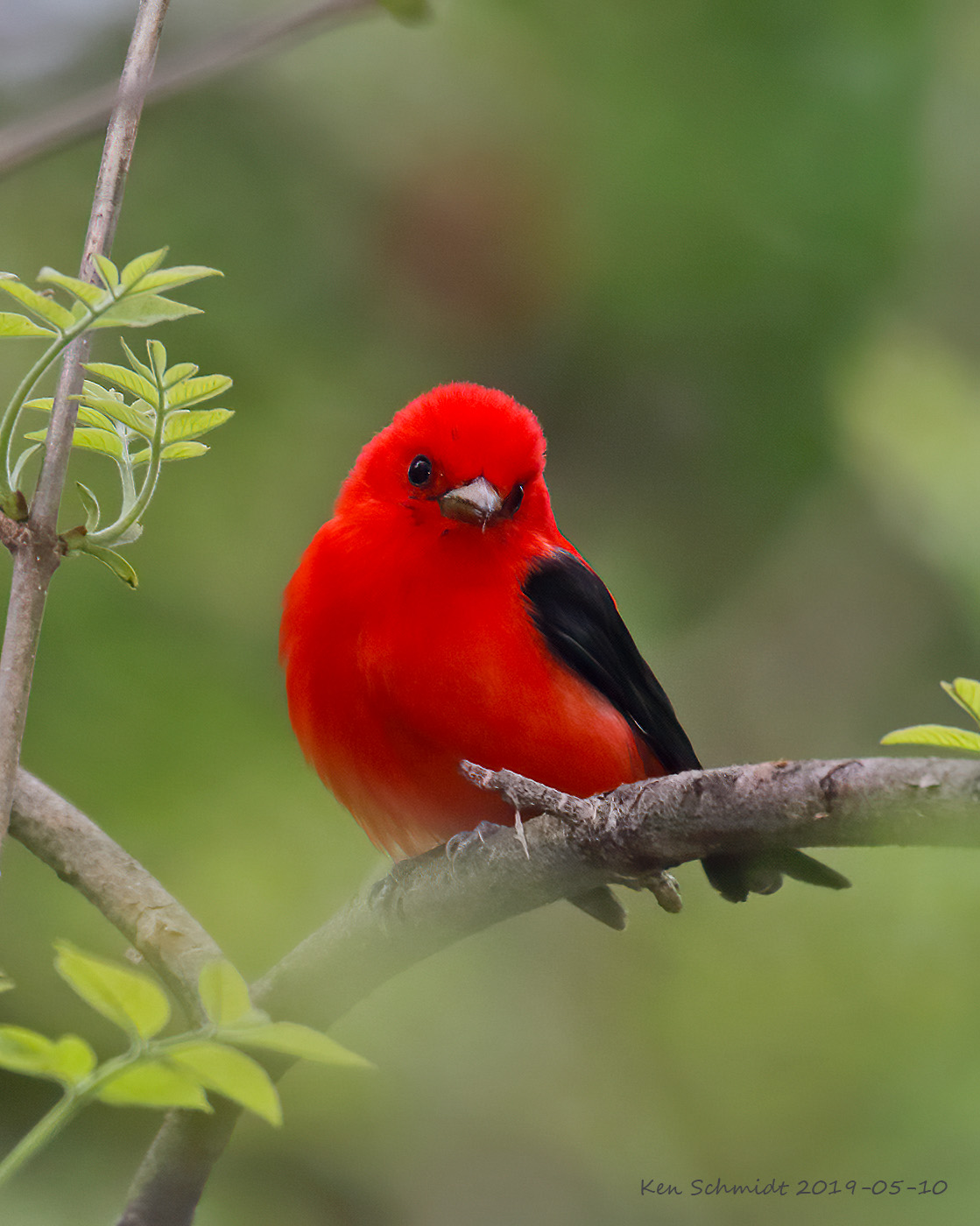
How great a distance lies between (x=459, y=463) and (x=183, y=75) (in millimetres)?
2203

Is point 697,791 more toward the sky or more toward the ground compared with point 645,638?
more toward the ground

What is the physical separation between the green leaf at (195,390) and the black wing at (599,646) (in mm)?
1619

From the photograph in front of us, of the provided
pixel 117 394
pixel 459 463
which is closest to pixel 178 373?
pixel 117 394

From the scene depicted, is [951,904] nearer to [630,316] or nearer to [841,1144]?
[841,1144]

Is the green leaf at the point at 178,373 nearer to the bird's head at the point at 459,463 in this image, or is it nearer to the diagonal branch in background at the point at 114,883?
the diagonal branch in background at the point at 114,883

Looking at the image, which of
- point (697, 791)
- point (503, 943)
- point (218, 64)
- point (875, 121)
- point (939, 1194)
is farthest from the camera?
point (875, 121)

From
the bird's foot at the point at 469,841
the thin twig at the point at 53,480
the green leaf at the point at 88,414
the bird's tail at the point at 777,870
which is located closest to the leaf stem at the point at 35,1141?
the thin twig at the point at 53,480

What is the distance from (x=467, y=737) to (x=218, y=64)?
6.83 ft

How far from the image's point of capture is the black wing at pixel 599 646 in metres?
3.23

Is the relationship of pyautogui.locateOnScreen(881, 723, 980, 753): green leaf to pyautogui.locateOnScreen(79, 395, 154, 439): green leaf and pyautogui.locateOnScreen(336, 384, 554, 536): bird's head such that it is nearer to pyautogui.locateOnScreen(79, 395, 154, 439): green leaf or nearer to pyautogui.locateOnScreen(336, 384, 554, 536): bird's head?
pyautogui.locateOnScreen(79, 395, 154, 439): green leaf

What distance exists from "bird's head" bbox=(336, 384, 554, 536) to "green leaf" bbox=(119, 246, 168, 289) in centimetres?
183

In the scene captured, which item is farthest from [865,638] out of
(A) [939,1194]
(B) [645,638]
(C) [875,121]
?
(A) [939,1194]

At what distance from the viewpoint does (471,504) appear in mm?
3088

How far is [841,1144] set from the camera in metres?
4.65
